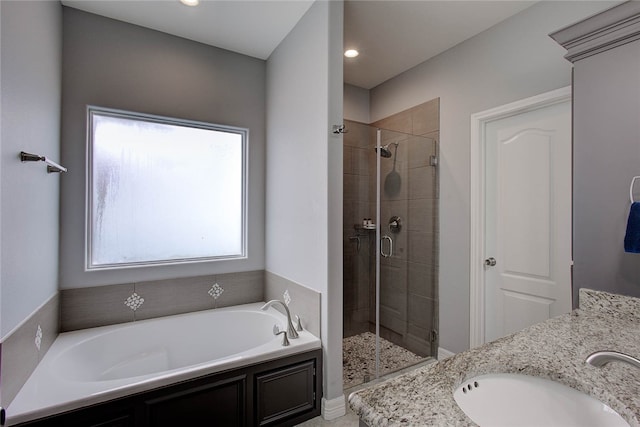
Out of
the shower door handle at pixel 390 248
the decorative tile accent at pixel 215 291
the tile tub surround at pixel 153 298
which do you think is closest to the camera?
the tile tub surround at pixel 153 298

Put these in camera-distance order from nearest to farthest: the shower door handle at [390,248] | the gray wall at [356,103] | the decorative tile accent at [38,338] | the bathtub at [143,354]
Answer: the bathtub at [143,354] → the decorative tile accent at [38,338] → the shower door handle at [390,248] → the gray wall at [356,103]

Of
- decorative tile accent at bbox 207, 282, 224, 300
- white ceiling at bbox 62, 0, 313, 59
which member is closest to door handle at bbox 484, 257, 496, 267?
decorative tile accent at bbox 207, 282, 224, 300

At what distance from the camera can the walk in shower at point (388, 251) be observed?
256 centimetres

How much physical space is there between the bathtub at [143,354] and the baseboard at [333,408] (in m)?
0.37

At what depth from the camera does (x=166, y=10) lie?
2246mm

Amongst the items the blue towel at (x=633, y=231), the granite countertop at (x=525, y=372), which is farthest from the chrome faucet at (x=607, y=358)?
the blue towel at (x=633, y=231)

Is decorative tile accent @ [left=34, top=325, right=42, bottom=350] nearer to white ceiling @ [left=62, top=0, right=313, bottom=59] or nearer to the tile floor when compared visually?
the tile floor

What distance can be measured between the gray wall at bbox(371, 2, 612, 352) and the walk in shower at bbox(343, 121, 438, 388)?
0.13 metres

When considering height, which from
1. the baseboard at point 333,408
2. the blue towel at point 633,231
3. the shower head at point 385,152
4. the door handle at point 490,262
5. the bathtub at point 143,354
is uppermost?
the shower head at point 385,152

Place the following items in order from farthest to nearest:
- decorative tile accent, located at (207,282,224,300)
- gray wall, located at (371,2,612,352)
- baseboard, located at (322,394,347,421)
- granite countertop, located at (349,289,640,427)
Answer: decorative tile accent, located at (207,282,224,300) < gray wall, located at (371,2,612,352) < baseboard, located at (322,394,347,421) < granite countertop, located at (349,289,640,427)

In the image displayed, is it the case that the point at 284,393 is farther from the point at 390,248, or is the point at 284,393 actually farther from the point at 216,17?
the point at 216,17

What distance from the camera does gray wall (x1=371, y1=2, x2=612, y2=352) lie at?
6.93 ft

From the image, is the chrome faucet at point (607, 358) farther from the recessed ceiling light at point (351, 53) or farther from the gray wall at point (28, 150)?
the recessed ceiling light at point (351, 53)

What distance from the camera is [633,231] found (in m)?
1.26
